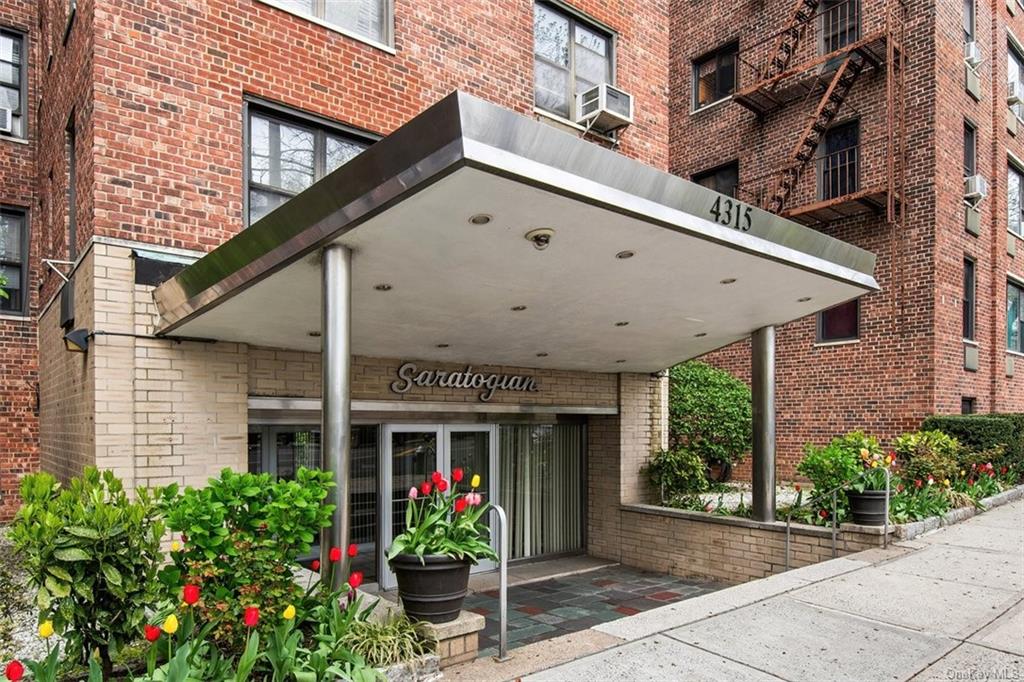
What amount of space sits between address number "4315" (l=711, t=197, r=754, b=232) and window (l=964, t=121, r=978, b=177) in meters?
13.2

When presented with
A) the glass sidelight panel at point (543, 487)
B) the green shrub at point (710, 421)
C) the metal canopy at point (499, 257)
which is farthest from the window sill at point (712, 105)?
the metal canopy at point (499, 257)

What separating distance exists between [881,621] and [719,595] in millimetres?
1248

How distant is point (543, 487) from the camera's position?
34.7 feet

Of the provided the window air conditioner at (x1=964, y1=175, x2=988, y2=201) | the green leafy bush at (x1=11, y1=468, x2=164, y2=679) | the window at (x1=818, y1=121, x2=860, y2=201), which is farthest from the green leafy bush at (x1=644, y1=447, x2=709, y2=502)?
the window air conditioner at (x1=964, y1=175, x2=988, y2=201)

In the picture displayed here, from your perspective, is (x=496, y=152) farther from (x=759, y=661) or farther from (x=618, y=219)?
(x=759, y=661)

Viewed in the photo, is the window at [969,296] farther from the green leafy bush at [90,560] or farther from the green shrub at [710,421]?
the green leafy bush at [90,560]

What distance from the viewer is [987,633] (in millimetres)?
5176

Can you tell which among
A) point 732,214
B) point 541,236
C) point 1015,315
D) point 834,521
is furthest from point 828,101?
point 541,236

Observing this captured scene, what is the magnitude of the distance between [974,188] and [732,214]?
12734 millimetres

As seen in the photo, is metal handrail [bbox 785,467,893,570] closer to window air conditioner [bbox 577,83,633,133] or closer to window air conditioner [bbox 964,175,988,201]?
window air conditioner [bbox 577,83,633,133]

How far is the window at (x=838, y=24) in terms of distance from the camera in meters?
14.8

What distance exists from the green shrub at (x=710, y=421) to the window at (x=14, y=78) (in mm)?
12187

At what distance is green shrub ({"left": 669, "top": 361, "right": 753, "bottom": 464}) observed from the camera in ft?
43.2

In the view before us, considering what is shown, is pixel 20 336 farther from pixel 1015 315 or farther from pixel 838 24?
pixel 1015 315
